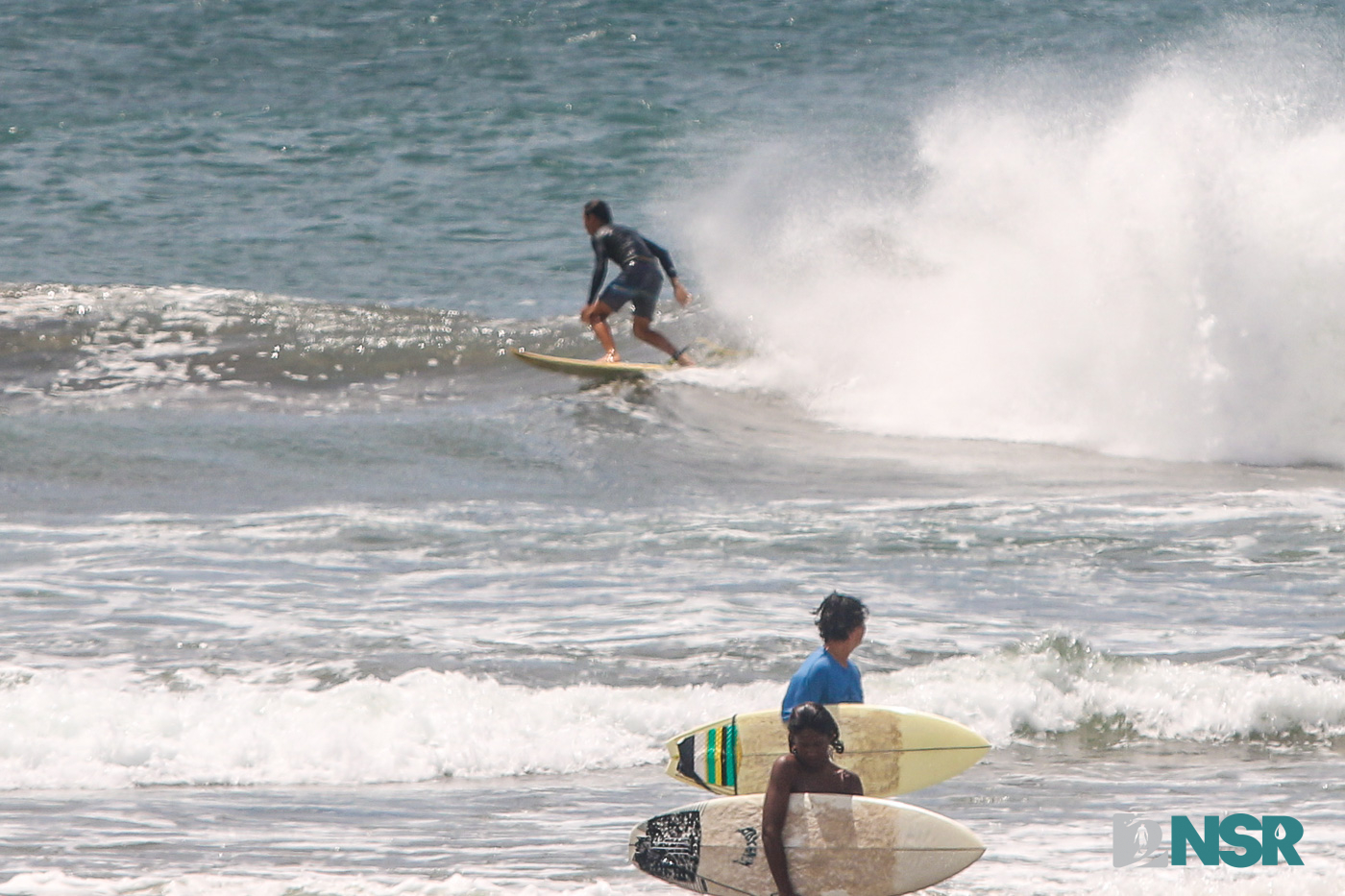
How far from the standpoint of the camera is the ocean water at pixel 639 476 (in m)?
6.25

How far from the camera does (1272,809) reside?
18.9 ft

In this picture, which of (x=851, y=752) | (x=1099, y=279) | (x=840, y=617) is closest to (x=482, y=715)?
(x=851, y=752)

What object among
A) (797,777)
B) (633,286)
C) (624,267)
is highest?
(624,267)

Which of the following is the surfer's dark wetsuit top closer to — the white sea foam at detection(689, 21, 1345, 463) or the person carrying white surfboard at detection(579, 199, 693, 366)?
the person carrying white surfboard at detection(579, 199, 693, 366)

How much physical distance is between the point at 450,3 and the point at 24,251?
13.4 metres

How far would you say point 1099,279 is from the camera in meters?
13.2

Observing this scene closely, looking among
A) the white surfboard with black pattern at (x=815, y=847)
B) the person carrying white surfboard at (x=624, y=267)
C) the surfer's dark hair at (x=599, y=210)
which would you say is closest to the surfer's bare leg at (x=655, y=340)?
the person carrying white surfboard at (x=624, y=267)

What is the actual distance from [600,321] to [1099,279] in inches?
164

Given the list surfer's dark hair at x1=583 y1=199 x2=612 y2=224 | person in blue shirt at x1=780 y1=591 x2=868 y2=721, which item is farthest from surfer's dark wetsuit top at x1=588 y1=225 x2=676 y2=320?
person in blue shirt at x1=780 y1=591 x2=868 y2=721

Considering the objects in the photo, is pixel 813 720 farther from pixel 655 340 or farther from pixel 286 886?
pixel 655 340

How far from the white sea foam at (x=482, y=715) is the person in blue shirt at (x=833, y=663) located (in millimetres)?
Answer: 2088

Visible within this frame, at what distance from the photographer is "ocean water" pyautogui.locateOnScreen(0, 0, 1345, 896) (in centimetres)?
625

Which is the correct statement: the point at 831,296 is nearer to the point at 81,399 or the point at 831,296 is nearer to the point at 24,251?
the point at 81,399

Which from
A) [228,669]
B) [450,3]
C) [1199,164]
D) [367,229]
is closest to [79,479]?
[228,669]
